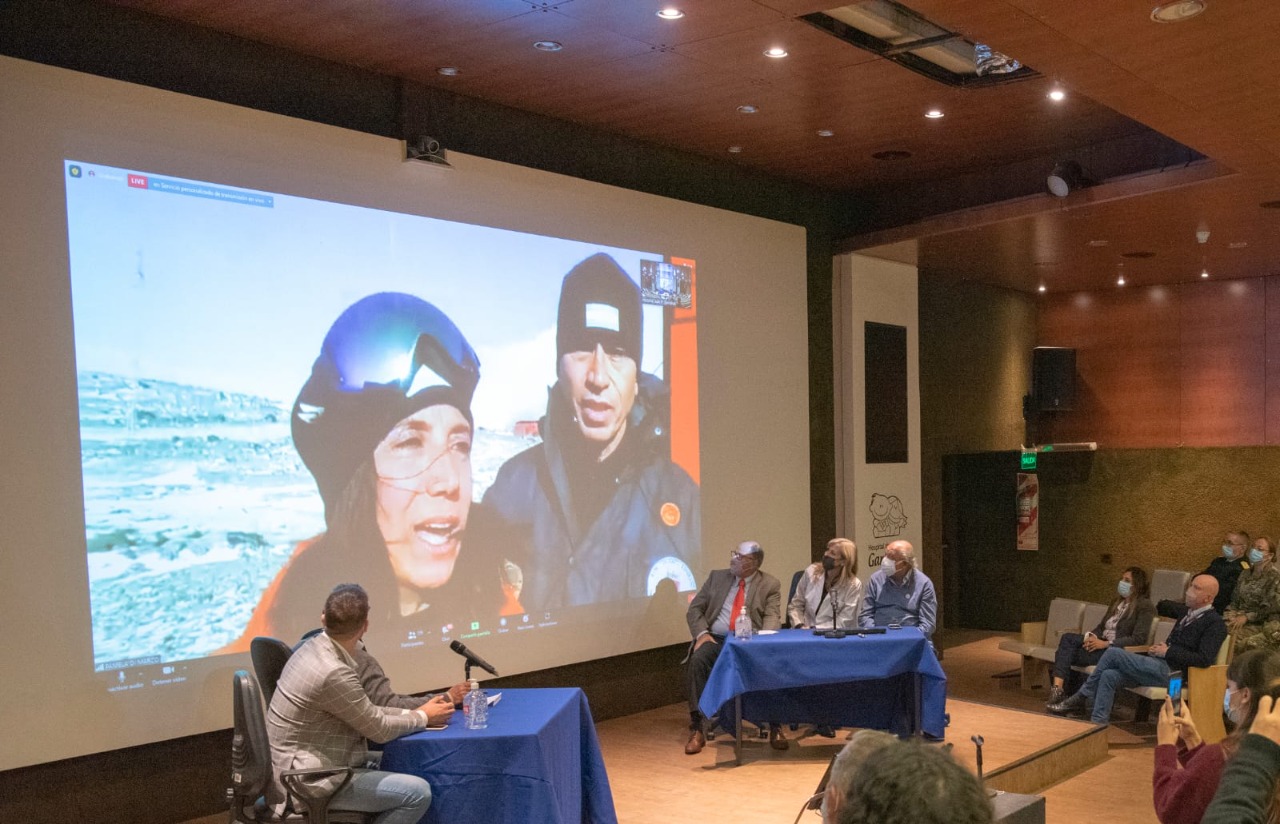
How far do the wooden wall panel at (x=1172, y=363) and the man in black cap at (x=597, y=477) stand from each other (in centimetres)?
659

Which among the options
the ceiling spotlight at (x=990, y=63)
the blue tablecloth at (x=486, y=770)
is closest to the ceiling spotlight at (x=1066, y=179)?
the ceiling spotlight at (x=990, y=63)

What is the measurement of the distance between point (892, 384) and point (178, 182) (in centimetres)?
606

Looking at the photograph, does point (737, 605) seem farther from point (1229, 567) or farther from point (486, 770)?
point (1229, 567)

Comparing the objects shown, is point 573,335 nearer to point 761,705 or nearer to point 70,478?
point 761,705

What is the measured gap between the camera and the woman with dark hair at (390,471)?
5691 mm

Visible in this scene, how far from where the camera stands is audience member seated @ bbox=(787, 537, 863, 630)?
6.82 meters

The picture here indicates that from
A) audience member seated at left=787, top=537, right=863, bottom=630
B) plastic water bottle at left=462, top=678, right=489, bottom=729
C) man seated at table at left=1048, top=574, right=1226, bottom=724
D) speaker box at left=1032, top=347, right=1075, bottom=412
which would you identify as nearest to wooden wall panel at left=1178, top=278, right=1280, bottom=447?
speaker box at left=1032, top=347, right=1075, bottom=412

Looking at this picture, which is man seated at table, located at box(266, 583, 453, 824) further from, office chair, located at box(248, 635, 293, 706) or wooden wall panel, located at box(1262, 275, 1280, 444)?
wooden wall panel, located at box(1262, 275, 1280, 444)

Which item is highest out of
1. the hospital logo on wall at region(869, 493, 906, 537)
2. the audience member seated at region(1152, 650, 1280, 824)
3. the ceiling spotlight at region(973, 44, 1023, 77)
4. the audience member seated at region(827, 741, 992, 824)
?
the ceiling spotlight at region(973, 44, 1023, 77)

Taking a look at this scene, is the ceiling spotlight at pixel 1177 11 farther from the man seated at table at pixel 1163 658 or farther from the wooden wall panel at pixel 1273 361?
the wooden wall panel at pixel 1273 361

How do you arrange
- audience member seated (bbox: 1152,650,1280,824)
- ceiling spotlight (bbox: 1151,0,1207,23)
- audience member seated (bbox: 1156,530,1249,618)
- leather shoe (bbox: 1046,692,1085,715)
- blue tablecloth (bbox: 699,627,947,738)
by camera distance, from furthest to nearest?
audience member seated (bbox: 1156,530,1249,618)
leather shoe (bbox: 1046,692,1085,715)
blue tablecloth (bbox: 699,627,947,738)
ceiling spotlight (bbox: 1151,0,1207,23)
audience member seated (bbox: 1152,650,1280,824)

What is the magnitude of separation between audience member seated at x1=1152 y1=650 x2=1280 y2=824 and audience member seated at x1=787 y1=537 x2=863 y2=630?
3.84 metres

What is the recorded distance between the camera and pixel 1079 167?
24.9ft

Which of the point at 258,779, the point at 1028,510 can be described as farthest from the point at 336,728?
the point at 1028,510
